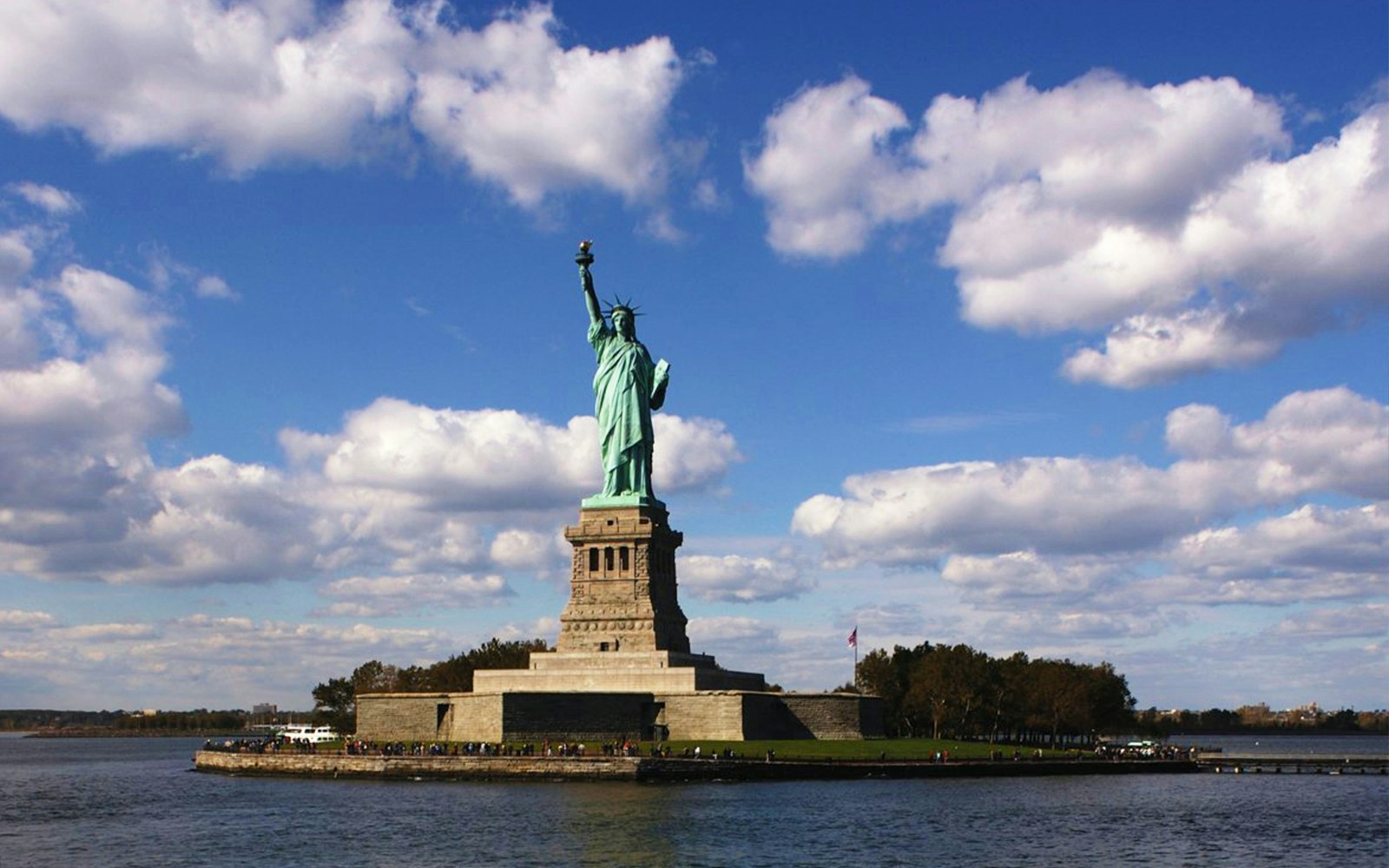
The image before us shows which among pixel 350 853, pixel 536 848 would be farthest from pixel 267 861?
pixel 536 848

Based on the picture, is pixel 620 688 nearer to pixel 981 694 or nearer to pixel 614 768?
pixel 614 768

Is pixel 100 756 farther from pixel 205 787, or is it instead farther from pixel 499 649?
pixel 205 787

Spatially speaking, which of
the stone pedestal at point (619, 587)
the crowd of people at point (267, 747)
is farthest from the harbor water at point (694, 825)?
the stone pedestal at point (619, 587)

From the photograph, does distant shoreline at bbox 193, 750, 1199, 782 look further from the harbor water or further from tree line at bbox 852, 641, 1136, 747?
tree line at bbox 852, 641, 1136, 747

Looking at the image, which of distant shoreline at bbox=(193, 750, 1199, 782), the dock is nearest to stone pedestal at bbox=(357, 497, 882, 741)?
distant shoreline at bbox=(193, 750, 1199, 782)

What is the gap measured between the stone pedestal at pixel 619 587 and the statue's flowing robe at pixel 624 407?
2095mm

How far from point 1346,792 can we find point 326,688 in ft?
197

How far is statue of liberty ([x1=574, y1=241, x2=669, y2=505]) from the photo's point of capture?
78688mm

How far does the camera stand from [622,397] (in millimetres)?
79375

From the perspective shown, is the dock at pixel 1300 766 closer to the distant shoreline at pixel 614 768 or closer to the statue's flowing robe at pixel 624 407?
the distant shoreline at pixel 614 768

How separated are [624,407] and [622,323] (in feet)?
15.0

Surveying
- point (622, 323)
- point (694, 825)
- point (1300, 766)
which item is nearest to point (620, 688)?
point (622, 323)

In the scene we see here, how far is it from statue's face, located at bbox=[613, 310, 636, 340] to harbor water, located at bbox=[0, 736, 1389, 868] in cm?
2737

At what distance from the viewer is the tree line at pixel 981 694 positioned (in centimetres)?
9056
